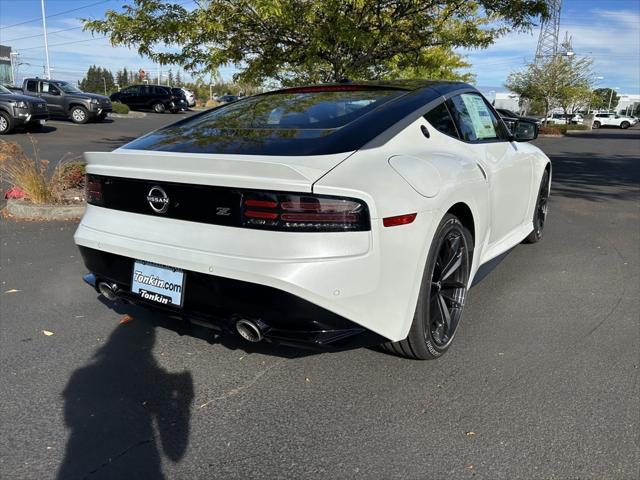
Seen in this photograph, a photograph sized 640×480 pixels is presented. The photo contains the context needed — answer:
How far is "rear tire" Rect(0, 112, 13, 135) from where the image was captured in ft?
55.7

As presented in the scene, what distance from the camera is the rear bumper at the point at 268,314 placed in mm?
2316

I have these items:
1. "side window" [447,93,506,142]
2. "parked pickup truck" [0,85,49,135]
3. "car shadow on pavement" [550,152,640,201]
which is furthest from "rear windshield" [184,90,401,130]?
"parked pickup truck" [0,85,49,135]

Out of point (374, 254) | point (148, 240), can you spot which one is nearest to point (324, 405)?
point (374, 254)

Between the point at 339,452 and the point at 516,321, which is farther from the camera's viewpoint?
the point at 516,321

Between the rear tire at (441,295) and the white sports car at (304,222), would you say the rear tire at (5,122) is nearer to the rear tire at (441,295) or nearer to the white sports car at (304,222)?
the white sports car at (304,222)

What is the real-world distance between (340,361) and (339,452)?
0.81 metres

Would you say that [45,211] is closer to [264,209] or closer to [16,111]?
[264,209]

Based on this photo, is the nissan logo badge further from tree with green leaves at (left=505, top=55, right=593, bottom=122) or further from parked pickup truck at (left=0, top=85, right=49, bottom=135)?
tree with green leaves at (left=505, top=55, right=593, bottom=122)

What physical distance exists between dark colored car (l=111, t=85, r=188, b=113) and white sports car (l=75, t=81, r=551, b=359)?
33.4m

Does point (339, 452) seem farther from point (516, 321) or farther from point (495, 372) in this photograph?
point (516, 321)

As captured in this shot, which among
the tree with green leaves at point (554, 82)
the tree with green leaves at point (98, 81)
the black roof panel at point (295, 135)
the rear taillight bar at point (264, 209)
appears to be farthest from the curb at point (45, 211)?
the tree with green leaves at point (98, 81)

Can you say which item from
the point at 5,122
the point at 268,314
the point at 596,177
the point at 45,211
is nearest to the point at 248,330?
the point at 268,314

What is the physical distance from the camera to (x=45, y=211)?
6.25m

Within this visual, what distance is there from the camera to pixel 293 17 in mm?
7105
